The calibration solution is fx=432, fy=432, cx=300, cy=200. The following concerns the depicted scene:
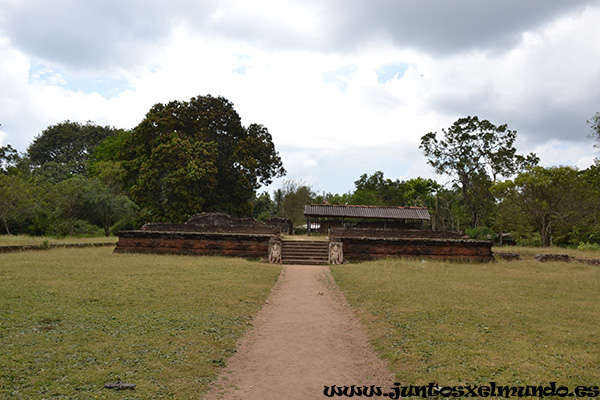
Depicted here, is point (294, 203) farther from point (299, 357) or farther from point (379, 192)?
point (299, 357)

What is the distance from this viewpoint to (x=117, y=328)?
6082 mm

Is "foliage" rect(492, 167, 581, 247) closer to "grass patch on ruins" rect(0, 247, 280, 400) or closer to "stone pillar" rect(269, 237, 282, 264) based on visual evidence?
"stone pillar" rect(269, 237, 282, 264)

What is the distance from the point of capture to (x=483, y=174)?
36.2 m

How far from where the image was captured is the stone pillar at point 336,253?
52.6 ft

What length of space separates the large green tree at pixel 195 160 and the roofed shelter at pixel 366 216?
16.7ft

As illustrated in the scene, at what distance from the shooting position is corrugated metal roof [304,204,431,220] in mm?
32531

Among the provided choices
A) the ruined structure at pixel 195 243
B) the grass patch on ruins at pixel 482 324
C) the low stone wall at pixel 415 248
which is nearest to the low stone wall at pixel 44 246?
the ruined structure at pixel 195 243

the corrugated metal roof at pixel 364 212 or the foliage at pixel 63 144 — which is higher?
the foliage at pixel 63 144

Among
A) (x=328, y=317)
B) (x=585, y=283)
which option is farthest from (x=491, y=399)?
(x=585, y=283)

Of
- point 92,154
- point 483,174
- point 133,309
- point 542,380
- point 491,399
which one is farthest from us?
point 92,154

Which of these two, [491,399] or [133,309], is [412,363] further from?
[133,309]

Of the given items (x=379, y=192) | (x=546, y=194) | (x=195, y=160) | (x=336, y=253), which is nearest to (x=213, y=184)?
(x=195, y=160)

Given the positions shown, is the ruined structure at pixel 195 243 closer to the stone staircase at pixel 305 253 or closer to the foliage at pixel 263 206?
the stone staircase at pixel 305 253

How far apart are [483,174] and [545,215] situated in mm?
9351
